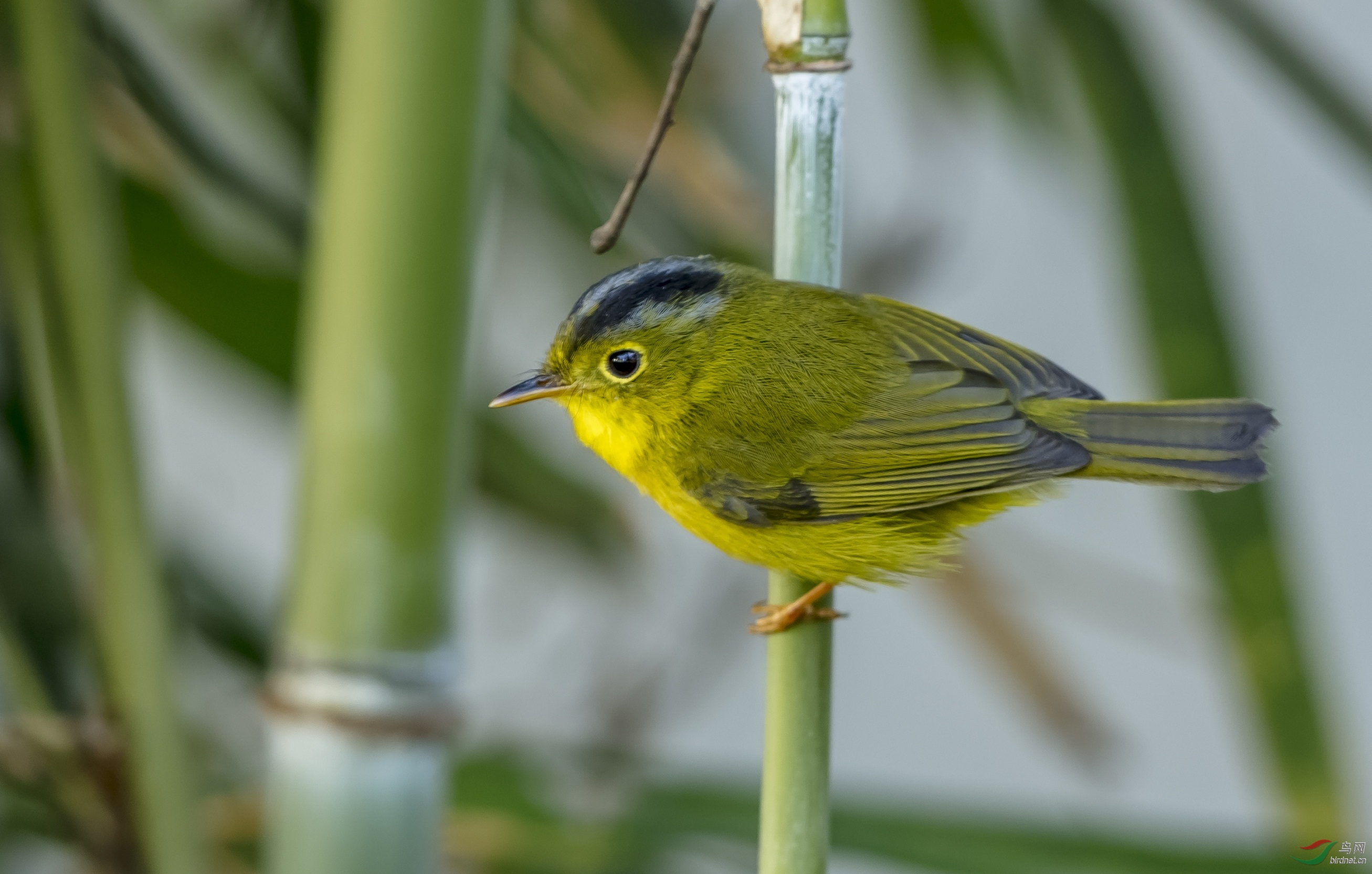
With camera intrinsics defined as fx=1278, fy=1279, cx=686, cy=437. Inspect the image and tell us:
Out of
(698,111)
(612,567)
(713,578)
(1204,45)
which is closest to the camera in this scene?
(698,111)

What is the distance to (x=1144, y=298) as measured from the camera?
102 cm

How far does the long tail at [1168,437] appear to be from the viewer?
0.81 meters

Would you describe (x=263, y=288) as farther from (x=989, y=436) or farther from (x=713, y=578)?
(x=713, y=578)

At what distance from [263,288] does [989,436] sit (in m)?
0.76

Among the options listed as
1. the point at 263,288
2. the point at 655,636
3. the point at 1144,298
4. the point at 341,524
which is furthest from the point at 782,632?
the point at 655,636

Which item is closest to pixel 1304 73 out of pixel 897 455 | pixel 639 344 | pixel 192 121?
Answer: pixel 897 455

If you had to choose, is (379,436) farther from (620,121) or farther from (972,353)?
(620,121)

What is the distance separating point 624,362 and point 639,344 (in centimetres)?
2

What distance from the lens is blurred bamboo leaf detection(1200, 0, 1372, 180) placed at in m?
1.20

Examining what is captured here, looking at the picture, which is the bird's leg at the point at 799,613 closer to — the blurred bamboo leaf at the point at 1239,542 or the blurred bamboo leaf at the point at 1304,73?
the blurred bamboo leaf at the point at 1239,542

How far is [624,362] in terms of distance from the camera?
108cm

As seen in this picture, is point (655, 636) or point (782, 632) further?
point (655, 636)

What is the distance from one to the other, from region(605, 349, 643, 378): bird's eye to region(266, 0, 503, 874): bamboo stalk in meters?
0.31

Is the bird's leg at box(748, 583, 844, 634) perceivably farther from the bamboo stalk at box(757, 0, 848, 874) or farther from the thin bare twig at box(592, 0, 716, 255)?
the thin bare twig at box(592, 0, 716, 255)
